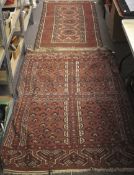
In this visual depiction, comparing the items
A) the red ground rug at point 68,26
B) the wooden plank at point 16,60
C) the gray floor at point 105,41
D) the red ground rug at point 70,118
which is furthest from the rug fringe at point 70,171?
the red ground rug at point 68,26

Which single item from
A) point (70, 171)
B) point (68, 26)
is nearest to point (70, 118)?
point (70, 171)

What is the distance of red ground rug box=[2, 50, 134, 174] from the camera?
192cm

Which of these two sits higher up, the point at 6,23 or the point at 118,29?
the point at 6,23

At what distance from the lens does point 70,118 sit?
226 centimetres

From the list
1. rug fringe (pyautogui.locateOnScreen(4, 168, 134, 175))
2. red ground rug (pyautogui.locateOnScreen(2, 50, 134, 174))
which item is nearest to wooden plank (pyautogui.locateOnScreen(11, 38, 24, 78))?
red ground rug (pyautogui.locateOnScreen(2, 50, 134, 174))

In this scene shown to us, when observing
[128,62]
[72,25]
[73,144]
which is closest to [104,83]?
[128,62]

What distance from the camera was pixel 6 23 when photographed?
2371 millimetres

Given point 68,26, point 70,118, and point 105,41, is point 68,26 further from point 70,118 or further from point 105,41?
point 70,118

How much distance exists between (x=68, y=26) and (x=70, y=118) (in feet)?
5.82

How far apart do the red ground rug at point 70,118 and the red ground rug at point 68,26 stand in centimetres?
39

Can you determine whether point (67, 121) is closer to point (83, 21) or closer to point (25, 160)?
point (25, 160)

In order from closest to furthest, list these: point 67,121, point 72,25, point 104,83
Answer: point 67,121
point 104,83
point 72,25

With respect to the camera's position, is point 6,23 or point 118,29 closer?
point 6,23

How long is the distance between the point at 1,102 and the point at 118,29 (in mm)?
1613
